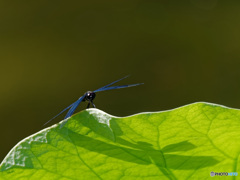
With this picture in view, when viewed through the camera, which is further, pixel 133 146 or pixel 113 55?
pixel 113 55

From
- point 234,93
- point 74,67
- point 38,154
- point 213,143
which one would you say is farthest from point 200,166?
point 234,93

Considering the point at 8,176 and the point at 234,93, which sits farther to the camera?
the point at 234,93

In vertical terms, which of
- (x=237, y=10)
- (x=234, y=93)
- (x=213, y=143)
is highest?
(x=237, y=10)

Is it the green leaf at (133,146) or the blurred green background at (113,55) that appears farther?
the blurred green background at (113,55)

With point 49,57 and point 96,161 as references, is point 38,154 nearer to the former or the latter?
point 96,161
